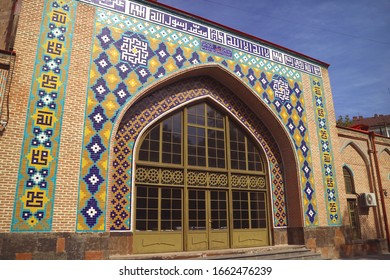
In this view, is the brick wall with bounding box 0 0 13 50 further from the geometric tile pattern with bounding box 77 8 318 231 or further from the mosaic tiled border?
the geometric tile pattern with bounding box 77 8 318 231

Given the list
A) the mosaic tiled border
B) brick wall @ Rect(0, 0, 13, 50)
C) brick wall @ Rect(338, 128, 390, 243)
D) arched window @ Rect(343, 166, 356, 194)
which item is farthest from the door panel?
brick wall @ Rect(0, 0, 13, 50)

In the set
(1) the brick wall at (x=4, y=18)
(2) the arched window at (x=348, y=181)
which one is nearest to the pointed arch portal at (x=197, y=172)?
(2) the arched window at (x=348, y=181)

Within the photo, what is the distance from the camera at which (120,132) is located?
7.61 metres

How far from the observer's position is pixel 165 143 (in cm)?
832

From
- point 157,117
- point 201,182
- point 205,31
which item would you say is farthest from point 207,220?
point 205,31

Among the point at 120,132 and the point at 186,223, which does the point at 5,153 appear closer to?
the point at 120,132

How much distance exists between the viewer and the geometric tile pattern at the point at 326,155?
999 centimetres

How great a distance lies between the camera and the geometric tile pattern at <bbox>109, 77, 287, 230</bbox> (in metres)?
7.20

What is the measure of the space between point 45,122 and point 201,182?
4185mm

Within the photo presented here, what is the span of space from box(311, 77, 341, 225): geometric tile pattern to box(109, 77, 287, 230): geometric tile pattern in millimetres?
1440

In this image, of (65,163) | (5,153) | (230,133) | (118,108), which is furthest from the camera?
(230,133)

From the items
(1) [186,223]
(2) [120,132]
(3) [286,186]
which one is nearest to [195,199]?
(1) [186,223]

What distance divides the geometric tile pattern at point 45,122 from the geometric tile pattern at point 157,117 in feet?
4.54

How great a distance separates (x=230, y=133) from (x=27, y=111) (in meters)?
5.51
